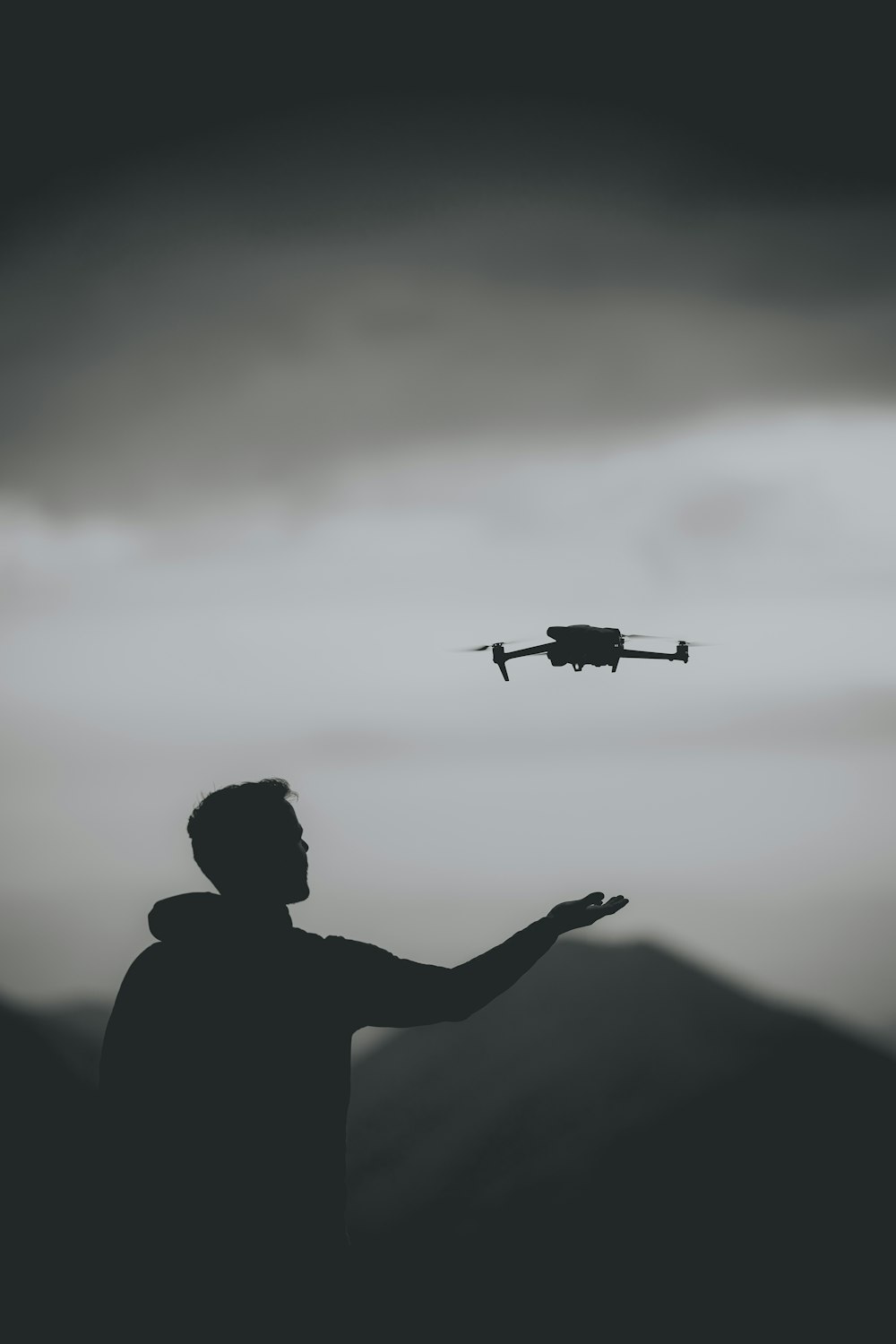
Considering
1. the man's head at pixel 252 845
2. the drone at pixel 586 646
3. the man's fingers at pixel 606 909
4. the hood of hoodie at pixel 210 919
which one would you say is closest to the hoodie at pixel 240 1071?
the hood of hoodie at pixel 210 919

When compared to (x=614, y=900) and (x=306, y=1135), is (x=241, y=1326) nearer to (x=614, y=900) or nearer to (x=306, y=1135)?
(x=306, y=1135)

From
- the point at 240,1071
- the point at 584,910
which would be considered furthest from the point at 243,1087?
the point at 584,910

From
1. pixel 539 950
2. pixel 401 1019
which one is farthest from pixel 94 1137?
pixel 539 950

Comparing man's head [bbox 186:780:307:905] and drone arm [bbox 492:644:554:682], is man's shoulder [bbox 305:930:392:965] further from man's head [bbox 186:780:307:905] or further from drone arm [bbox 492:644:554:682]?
drone arm [bbox 492:644:554:682]

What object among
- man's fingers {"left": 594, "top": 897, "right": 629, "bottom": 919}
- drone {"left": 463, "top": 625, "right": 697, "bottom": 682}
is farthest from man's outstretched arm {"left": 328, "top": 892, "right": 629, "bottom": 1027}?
drone {"left": 463, "top": 625, "right": 697, "bottom": 682}

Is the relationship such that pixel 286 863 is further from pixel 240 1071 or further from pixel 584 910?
pixel 584 910

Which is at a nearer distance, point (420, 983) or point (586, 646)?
point (420, 983)

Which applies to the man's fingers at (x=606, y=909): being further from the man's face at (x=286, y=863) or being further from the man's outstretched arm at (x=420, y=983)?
the man's face at (x=286, y=863)
